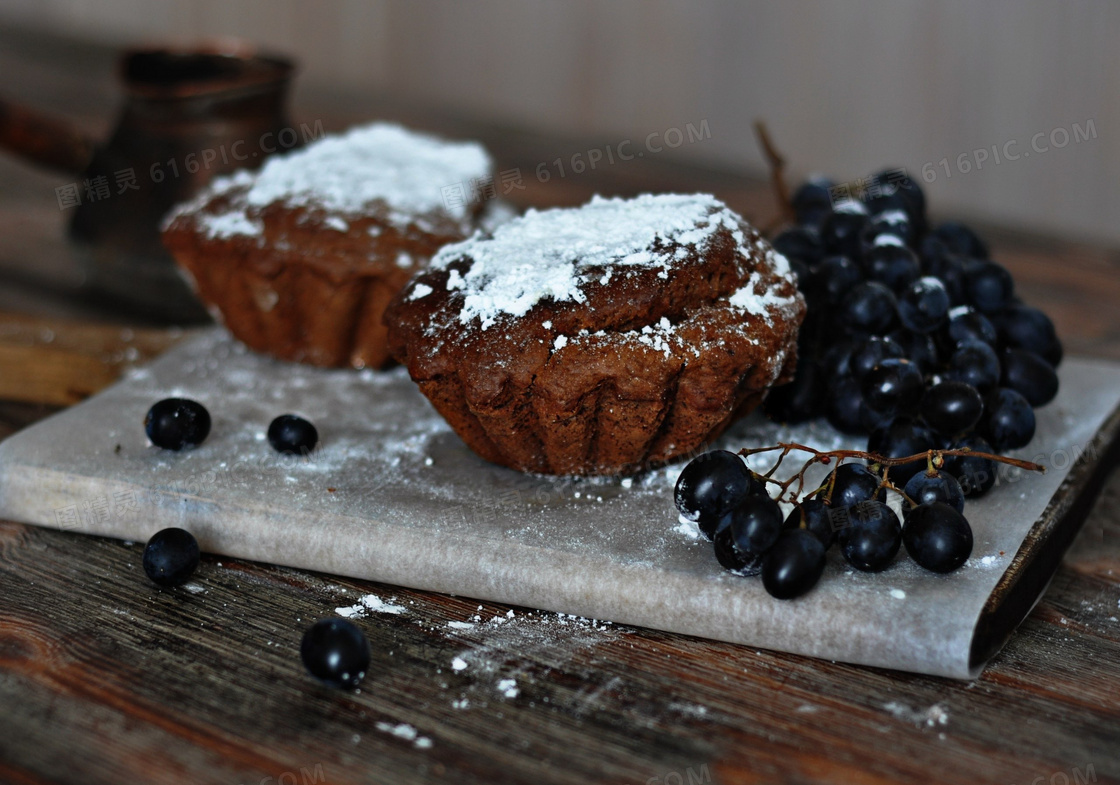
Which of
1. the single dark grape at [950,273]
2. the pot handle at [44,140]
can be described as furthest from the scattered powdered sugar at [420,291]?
the pot handle at [44,140]

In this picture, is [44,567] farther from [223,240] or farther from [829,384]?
[829,384]

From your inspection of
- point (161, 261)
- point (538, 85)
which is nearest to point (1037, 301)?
point (161, 261)

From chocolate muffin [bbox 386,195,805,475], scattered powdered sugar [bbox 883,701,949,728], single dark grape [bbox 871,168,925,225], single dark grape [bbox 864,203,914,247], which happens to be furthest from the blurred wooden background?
scattered powdered sugar [bbox 883,701,949,728]

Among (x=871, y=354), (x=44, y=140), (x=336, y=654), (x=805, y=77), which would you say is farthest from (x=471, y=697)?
(x=805, y=77)

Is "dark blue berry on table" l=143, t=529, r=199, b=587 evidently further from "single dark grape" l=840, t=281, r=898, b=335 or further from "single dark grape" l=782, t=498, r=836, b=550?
"single dark grape" l=840, t=281, r=898, b=335

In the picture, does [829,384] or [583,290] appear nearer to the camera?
[583,290]

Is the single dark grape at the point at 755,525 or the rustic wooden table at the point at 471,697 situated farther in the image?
the single dark grape at the point at 755,525

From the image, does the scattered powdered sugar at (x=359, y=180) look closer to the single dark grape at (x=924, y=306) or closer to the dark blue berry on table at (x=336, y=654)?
the single dark grape at (x=924, y=306)
